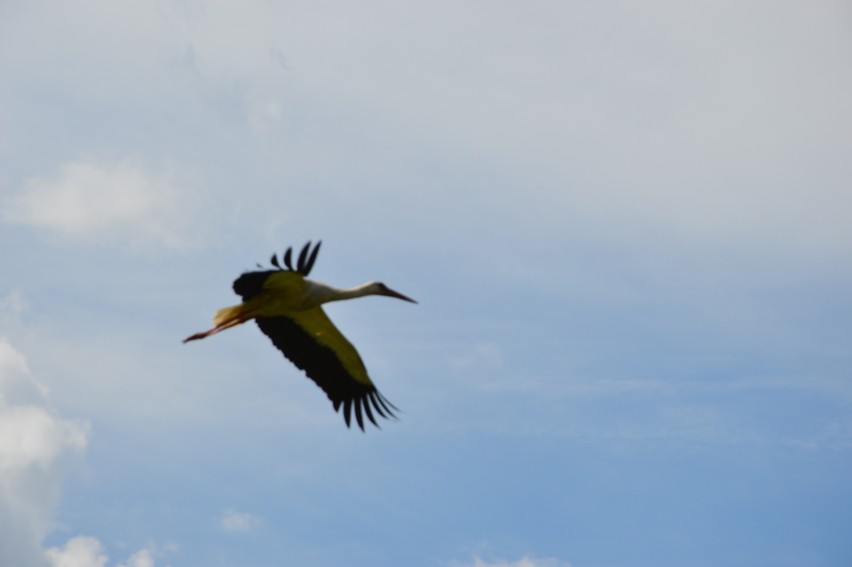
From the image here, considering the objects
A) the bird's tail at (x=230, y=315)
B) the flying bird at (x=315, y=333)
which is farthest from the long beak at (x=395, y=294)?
the bird's tail at (x=230, y=315)

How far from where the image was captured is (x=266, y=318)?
17.2 meters

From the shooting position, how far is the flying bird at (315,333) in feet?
53.8

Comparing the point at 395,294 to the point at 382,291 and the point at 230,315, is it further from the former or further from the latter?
the point at 230,315

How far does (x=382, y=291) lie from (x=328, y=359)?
4.11ft

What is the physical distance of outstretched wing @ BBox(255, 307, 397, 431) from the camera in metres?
17.3

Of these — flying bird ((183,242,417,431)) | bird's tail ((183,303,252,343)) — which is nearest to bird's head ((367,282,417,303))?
flying bird ((183,242,417,431))

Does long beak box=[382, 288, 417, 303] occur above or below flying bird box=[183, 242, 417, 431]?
above

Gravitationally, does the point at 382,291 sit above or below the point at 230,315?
above

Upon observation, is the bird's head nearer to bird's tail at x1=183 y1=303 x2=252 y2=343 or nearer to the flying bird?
the flying bird

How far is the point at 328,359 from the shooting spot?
1769 cm

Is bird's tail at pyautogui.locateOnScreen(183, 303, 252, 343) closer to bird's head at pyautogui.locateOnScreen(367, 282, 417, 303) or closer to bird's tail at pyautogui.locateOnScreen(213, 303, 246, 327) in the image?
bird's tail at pyautogui.locateOnScreen(213, 303, 246, 327)

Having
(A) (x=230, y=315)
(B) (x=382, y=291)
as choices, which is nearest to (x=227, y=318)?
(A) (x=230, y=315)

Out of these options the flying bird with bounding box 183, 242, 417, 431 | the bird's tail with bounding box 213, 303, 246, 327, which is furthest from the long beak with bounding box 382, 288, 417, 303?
the bird's tail with bounding box 213, 303, 246, 327

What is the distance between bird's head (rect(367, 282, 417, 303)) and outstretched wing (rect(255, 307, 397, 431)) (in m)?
0.81
